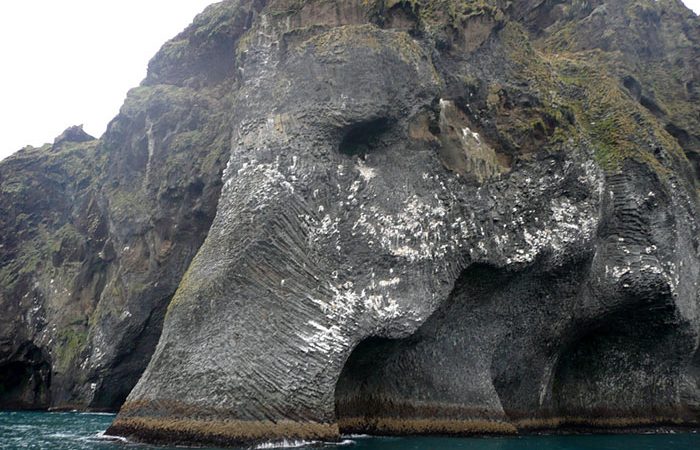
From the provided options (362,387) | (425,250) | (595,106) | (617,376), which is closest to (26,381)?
(362,387)

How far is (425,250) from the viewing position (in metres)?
23.0

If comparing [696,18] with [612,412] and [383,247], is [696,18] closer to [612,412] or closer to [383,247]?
[612,412]

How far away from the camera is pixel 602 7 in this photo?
1391 inches

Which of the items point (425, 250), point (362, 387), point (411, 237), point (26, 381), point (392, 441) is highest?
point (411, 237)

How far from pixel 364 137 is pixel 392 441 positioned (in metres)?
11.0

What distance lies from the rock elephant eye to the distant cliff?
0.06m

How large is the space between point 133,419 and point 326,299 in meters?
6.84

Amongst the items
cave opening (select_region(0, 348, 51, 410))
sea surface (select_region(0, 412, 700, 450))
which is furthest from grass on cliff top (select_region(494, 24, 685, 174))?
cave opening (select_region(0, 348, 51, 410))

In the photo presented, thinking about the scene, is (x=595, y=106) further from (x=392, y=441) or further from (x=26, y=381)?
(x=26, y=381)

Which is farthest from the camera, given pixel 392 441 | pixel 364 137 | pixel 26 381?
pixel 26 381

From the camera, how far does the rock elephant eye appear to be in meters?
24.2

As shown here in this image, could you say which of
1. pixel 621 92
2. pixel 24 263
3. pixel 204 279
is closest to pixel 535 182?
pixel 621 92

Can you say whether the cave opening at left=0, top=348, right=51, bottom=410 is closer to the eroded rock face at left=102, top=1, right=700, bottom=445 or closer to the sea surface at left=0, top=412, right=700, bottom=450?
the sea surface at left=0, top=412, right=700, bottom=450

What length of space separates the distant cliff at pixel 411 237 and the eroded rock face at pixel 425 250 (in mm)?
82
